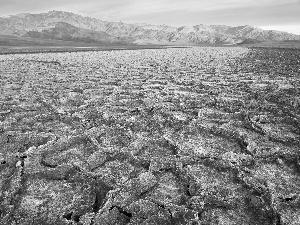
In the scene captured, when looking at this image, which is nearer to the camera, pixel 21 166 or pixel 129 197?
pixel 129 197

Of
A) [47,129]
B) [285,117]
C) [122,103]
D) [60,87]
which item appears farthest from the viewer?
[60,87]

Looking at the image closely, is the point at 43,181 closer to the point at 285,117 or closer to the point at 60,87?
the point at 285,117

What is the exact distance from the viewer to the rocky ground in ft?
10.5

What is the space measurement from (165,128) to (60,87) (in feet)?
21.3

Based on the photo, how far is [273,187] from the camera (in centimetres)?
372

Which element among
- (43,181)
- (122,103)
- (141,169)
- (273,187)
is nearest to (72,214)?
(43,181)

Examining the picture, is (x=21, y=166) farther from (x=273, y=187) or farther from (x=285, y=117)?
(x=285, y=117)

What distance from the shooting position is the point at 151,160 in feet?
14.6

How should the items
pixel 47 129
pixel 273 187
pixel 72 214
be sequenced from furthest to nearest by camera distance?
pixel 47 129, pixel 273 187, pixel 72 214

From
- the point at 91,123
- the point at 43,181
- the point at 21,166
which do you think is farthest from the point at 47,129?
the point at 43,181

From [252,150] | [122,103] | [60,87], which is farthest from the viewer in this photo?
[60,87]

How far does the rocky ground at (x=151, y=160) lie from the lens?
3.21m

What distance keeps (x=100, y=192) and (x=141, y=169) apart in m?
0.83

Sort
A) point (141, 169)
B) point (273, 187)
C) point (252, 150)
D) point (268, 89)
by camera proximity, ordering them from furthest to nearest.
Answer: point (268, 89)
point (252, 150)
point (141, 169)
point (273, 187)
